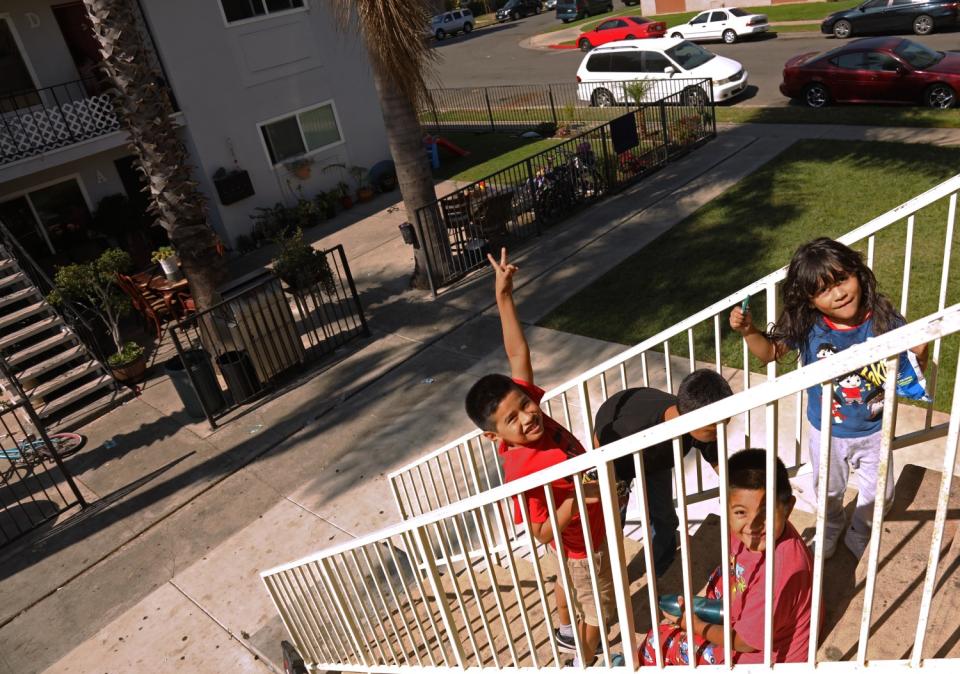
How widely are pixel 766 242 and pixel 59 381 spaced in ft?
32.2

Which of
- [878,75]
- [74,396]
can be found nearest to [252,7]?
[74,396]

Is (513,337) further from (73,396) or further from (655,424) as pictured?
(73,396)

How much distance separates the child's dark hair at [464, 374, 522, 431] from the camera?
3090mm

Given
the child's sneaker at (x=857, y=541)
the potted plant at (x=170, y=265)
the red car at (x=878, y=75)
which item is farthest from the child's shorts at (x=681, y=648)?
the red car at (x=878, y=75)

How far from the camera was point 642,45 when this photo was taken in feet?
64.4

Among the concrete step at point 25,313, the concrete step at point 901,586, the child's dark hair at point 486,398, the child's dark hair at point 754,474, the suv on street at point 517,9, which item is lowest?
the concrete step at point 25,313

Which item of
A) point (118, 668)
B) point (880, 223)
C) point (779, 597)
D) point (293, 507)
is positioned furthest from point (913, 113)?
point (118, 668)

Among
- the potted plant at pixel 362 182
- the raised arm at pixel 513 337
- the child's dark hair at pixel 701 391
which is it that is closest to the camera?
the child's dark hair at pixel 701 391

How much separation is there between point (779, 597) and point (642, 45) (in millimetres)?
19665

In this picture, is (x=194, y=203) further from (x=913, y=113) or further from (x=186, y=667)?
(x=913, y=113)

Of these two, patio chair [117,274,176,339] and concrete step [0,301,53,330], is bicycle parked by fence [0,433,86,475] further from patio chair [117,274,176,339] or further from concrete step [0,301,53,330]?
patio chair [117,274,176,339]

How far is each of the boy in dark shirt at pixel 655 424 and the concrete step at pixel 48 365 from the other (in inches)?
347

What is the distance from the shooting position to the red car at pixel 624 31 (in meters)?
27.8

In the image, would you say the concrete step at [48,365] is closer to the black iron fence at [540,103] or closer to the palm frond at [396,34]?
the palm frond at [396,34]
